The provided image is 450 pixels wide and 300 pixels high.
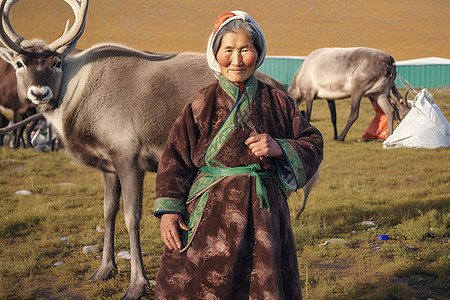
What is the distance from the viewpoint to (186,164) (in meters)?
2.31

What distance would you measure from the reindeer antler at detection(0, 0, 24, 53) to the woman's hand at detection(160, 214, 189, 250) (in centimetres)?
226

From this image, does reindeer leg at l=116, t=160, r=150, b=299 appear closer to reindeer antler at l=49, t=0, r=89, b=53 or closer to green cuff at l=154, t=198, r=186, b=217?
reindeer antler at l=49, t=0, r=89, b=53

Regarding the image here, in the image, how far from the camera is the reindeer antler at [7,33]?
365 centimetres

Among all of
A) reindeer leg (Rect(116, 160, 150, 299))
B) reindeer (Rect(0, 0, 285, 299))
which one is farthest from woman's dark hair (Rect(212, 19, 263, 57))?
reindeer leg (Rect(116, 160, 150, 299))

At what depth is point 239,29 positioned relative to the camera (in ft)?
7.14

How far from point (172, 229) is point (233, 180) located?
0.38 metres

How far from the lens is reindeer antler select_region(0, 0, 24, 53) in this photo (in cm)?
365

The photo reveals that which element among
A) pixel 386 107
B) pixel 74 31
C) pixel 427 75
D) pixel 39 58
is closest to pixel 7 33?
pixel 39 58

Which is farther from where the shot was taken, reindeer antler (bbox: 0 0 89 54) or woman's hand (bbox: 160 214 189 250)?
reindeer antler (bbox: 0 0 89 54)

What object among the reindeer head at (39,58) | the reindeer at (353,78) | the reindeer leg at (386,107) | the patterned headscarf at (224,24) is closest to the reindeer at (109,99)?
the reindeer head at (39,58)

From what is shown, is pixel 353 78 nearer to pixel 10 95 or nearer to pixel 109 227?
pixel 10 95

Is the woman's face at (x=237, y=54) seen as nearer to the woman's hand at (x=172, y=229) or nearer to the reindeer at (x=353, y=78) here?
the woman's hand at (x=172, y=229)

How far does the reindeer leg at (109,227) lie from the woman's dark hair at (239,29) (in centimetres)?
221

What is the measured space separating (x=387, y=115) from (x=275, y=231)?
9.91 m
